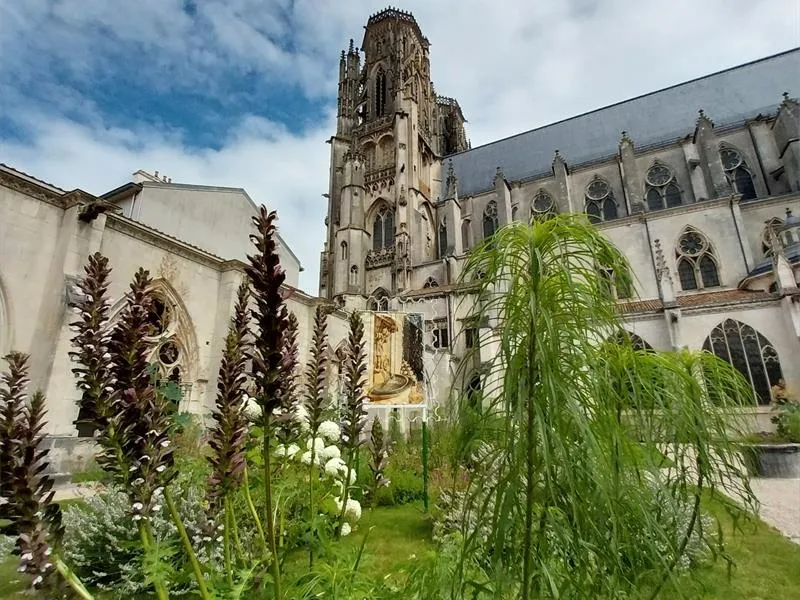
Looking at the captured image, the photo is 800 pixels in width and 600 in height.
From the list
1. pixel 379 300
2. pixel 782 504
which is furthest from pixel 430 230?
pixel 782 504

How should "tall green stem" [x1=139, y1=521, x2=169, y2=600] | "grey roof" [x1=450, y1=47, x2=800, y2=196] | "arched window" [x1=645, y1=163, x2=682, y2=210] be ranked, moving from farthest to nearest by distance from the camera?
"grey roof" [x1=450, y1=47, x2=800, y2=196] < "arched window" [x1=645, y1=163, x2=682, y2=210] < "tall green stem" [x1=139, y1=521, x2=169, y2=600]

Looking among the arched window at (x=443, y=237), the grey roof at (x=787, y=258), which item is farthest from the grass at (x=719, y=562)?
the arched window at (x=443, y=237)

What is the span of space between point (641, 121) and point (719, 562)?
35.0 meters

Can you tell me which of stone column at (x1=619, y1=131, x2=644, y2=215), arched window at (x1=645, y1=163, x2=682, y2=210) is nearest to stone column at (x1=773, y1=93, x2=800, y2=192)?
arched window at (x1=645, y1=163, x2=682, y2=210)

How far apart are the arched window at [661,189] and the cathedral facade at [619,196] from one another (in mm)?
79

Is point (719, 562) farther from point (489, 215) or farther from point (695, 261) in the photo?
point (489, 215)

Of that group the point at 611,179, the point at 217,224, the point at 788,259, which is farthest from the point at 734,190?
the point at 217,224

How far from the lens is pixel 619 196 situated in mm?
26812

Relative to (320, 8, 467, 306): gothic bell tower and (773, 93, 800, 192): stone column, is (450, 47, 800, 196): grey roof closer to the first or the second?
(773, 93, 800, 192): stone column

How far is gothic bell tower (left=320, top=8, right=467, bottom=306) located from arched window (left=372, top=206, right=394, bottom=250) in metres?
0.08

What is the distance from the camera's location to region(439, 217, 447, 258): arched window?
3018 cm

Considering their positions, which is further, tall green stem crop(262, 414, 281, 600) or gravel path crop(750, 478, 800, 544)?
gravel path crop(750, 478, 800, 544)

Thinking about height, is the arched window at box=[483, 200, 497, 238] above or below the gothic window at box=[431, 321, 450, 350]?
above

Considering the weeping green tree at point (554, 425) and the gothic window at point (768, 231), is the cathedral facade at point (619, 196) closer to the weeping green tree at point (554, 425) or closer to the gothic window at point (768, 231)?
the gothic window at point (768, 231)
